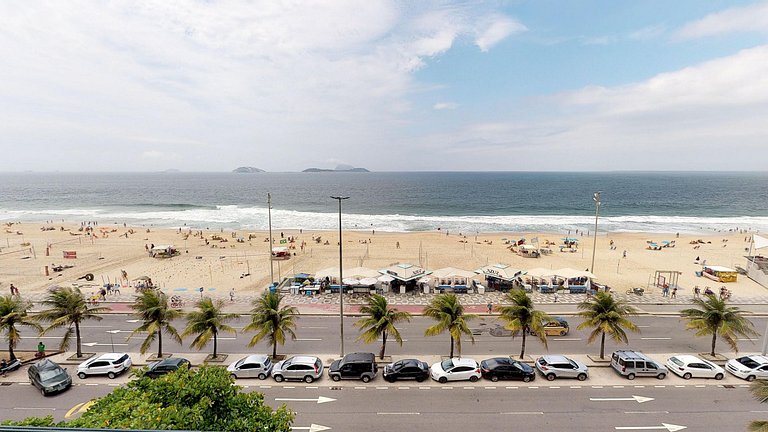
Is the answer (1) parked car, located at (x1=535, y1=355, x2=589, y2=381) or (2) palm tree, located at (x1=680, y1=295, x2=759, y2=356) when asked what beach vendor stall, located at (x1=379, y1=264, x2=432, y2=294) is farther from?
(2) palm tree, located at (x1=680, y1=295, x2=759, y2=356)

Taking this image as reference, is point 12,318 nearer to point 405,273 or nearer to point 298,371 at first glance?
point 298,371

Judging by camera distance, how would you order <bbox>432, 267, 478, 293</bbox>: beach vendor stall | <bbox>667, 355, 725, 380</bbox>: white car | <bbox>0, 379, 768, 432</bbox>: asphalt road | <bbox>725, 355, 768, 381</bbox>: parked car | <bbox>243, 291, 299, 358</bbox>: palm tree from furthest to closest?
<bbox>432, 267, 478, 293</bbox>: beach vendor stall, <bbox>243, 291, 299, 358</bbox>: palm tree, <bbox>667, 355, 725, 380</bbox>: white car, <bbox>725, 355, 768, 381</bbox>: parked car, <bbox>0, 379, 768, 432</bbox>: asphalt road

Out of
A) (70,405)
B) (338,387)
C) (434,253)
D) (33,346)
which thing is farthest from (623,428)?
(434,253)

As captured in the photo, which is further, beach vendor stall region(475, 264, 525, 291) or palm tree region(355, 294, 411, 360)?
beach vendor stall region(475, 264, 525, 291)

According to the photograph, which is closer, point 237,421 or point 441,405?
point 237,421

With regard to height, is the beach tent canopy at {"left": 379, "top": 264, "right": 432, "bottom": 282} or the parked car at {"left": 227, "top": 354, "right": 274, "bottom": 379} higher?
the beach tent canopy at {"left": 379, "top": 264, "right": 432, "bottom": 282}

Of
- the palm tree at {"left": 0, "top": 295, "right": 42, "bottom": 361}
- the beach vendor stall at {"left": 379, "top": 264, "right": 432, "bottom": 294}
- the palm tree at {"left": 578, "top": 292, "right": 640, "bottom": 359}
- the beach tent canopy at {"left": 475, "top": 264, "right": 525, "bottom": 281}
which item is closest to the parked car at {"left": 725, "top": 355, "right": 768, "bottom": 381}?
the palm tree at {"left": 578, "top": 292, "right": 640, "bottom": 359}

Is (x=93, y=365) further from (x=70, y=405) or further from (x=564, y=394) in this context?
(x=564, y=394)
